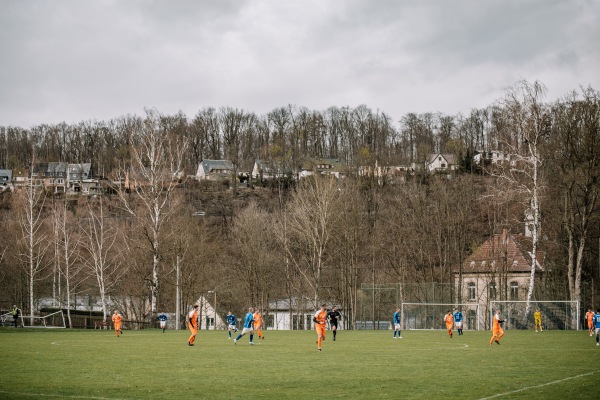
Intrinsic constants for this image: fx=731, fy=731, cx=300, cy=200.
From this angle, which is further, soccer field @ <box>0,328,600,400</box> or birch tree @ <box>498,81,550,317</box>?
birch tree @ <box>498,81,550,317</box>

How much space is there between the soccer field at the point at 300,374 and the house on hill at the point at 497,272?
131 feet

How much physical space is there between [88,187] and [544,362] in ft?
498

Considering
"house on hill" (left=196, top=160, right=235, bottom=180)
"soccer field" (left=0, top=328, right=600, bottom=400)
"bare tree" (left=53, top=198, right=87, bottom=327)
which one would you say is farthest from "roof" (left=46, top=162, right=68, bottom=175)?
"soccer field" (left=0, top=328, right=600, bottom=400)

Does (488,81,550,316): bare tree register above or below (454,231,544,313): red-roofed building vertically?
above

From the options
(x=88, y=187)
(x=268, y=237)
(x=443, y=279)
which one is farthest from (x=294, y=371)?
(x=88, y=187)

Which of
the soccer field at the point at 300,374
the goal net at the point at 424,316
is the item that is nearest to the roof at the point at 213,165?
the goal net at the point at 424,316

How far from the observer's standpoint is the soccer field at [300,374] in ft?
52.8

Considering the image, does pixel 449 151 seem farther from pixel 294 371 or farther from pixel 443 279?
pixel 294 371

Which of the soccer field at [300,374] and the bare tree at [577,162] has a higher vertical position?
the bare tree at [577,162]

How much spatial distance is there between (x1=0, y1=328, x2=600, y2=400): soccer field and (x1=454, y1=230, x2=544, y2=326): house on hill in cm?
3986

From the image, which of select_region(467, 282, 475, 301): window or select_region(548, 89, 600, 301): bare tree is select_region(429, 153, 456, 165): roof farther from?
select_region(548, 89, 600, 301): bare tree

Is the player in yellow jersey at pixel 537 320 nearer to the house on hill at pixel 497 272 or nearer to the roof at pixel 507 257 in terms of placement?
the house on hill at pixel 497 272

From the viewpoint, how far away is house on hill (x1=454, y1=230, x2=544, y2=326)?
6956 centimetres

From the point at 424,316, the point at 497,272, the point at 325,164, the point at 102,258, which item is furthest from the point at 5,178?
the point at 424,316
